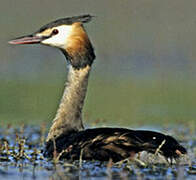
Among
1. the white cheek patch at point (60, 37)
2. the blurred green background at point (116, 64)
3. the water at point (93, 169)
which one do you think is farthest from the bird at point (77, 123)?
the blurred green background at point (116, 64)

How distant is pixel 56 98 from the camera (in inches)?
731

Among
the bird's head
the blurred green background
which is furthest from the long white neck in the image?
the blurred green background

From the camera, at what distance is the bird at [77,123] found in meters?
9.39

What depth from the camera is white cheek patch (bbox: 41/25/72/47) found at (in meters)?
10.9

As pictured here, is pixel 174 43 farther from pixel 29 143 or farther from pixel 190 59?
pixel 29 143

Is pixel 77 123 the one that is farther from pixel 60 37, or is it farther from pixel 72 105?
pixel 60 37

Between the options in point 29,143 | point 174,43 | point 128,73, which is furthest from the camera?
point 174,43

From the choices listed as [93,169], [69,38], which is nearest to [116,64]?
[69,38]

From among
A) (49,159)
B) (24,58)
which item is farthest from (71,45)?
(24,58)

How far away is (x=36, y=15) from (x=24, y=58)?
4291 mm

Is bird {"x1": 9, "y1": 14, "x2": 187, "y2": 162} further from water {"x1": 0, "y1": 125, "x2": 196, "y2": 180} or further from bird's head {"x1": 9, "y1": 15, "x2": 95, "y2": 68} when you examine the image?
water {"x1": 0, "y1": 125, "x2": 196, "y2": 180}

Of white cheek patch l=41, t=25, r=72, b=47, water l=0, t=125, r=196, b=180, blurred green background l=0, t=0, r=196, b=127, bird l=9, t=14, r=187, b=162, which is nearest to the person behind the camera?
water l=0, t=125, r=196, b=180

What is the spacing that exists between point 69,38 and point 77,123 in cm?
123

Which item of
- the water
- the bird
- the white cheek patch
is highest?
the white cheek patch
